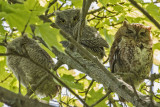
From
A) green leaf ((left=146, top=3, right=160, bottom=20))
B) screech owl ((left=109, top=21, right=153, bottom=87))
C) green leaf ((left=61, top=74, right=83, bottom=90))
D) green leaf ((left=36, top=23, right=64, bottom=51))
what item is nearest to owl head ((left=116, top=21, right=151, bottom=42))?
screech owl ((left=109, top=21, right=153, bottom=87))

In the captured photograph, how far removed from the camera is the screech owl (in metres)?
3.84

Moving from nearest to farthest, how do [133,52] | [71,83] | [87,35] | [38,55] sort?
[71,83], [133,52], [38,55], [87,35]

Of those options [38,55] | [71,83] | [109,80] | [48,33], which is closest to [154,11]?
[109,80]

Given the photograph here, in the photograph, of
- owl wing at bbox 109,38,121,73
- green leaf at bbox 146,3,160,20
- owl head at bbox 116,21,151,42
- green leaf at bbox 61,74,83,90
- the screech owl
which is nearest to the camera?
green leaf at bbox 61,74,83,90

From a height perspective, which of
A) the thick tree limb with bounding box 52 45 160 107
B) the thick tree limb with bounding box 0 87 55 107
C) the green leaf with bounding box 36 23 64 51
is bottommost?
the thick tree limb with bounding box 52 45 160 107

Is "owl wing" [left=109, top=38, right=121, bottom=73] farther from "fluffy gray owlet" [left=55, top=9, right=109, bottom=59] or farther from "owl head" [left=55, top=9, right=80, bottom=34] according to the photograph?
"owl head" [left=55, top=9, right=80, bottom=34]

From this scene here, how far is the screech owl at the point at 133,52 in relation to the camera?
3.84 meters

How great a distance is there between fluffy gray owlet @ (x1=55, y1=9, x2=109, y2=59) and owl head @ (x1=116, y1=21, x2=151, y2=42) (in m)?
0.66

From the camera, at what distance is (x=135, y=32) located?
4.10m

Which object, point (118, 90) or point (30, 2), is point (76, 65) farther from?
point (30, 2)

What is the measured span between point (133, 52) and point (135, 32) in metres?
0.38

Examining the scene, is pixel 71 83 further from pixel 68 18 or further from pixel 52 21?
pixel 68 18

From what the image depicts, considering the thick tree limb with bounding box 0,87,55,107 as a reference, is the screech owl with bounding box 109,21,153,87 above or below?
below

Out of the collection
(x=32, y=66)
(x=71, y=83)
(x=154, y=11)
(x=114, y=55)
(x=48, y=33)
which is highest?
(x=48, y=33)
